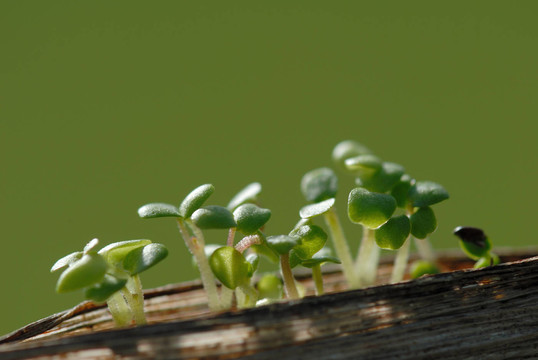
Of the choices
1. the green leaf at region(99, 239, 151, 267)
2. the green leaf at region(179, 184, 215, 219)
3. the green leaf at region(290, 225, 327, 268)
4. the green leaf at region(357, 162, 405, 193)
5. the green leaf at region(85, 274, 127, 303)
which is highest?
the green leaf at region(179, 184, 215, 219)

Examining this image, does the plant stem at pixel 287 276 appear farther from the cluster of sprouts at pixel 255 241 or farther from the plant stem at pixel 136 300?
the plant stem at pixel 136 300

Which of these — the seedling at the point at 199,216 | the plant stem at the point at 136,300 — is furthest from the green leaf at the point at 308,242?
the plant stem at the point at 136,300

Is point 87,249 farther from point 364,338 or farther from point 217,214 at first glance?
point 364,338

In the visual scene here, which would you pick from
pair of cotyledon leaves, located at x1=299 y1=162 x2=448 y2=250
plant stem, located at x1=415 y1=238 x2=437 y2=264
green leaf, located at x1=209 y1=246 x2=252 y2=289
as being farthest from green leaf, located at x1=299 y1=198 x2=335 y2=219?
plant stem, located at x1=415 y1=238 x2=437 y2=264

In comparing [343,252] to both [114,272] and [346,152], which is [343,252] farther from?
[114,272]

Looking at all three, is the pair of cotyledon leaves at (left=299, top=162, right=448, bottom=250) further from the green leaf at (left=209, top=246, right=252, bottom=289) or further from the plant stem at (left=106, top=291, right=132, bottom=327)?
the plant stem at (left=106, top=291, right=132, bottom=327)
